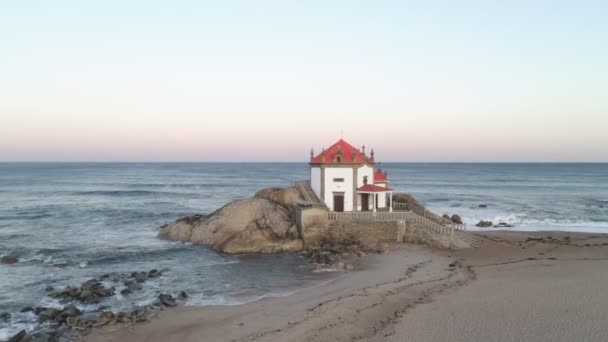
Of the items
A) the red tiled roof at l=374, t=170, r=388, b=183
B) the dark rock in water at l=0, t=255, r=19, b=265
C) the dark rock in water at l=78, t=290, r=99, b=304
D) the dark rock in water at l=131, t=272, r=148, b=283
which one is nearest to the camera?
the dark rock in water at l=78, t=290, r=99, b=304

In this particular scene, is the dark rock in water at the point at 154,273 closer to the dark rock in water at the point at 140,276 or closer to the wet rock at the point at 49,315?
the dark rock in water at the point at 140,276

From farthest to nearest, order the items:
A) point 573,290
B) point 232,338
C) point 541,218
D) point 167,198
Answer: point 167,198 < point 541,218 < point 573,290 < point 232,338

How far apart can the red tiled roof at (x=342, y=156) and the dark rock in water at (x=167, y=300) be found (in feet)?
60.4

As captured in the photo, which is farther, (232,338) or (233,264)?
(233,264)

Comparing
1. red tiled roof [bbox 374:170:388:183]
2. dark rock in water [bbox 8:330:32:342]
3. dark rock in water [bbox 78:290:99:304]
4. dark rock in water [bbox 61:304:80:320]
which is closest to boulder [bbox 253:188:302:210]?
red tiled roof [bbox 374:170:388:183]

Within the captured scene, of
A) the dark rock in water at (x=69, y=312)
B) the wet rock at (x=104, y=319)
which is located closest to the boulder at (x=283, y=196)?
the dark rock in water at (x=69, y=312)

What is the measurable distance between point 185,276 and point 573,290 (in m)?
21.3

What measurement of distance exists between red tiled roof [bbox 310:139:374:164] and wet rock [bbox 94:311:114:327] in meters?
21.6

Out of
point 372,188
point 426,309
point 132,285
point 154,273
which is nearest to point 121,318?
point 132,285

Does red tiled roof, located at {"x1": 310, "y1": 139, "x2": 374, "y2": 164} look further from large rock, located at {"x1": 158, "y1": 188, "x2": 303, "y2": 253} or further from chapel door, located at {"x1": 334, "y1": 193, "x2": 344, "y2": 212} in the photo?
large rock, located at {"x1": 158, "y1": 188, "x2": 303, "y2": 253}

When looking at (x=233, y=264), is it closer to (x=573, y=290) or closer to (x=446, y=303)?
(x=446, y=303)

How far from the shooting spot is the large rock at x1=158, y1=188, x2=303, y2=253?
110 feet

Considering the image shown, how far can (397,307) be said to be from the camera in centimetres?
1973

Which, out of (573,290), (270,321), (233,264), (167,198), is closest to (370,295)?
(270,321)
